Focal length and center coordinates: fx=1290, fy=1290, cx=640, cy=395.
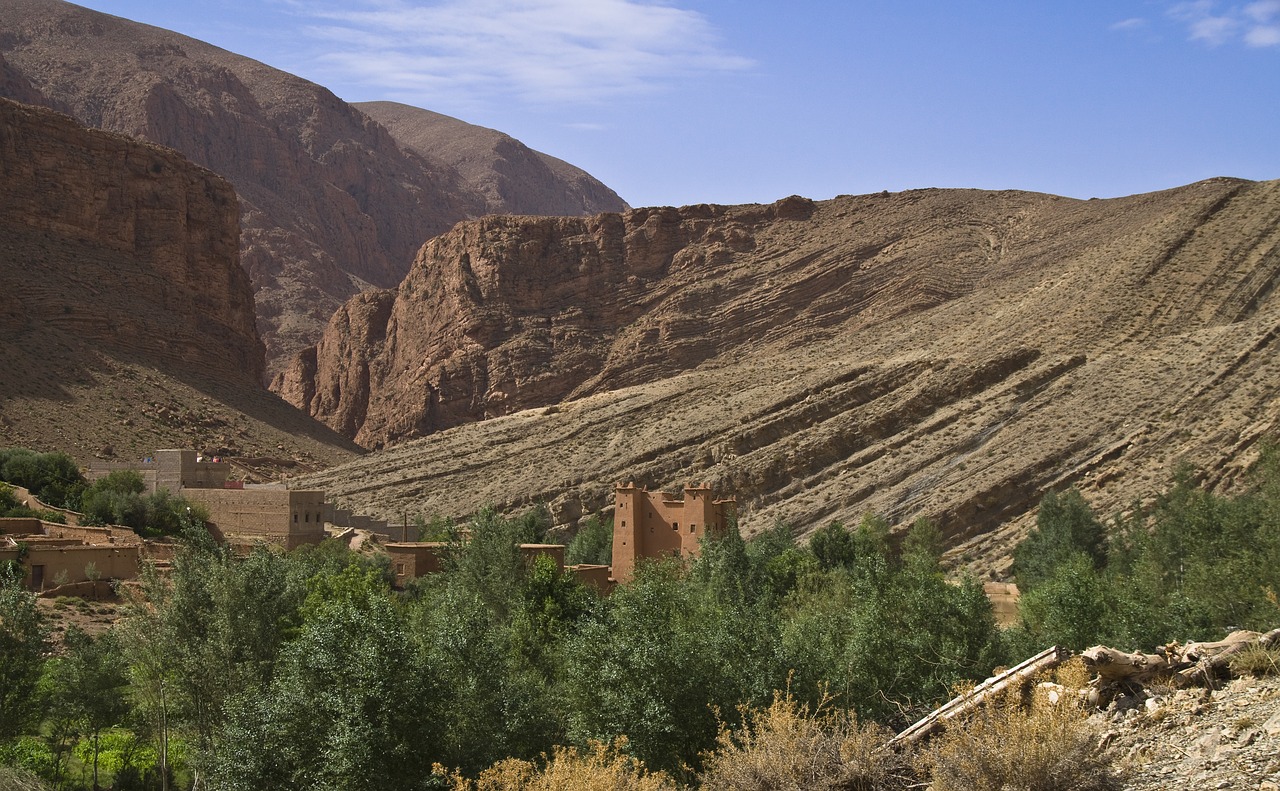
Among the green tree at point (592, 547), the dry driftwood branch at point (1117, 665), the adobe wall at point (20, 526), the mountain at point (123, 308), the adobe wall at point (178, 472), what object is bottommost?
the green tree at point (592, 547)

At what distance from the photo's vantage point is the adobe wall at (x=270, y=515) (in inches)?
1773

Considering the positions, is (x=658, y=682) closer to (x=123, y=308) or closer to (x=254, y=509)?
(x=254, y=509)

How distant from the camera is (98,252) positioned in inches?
3440

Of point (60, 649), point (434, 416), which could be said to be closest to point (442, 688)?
point (60, 649)

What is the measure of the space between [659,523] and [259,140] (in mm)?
141514

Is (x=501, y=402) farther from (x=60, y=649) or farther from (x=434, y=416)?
(x=60, y=649)

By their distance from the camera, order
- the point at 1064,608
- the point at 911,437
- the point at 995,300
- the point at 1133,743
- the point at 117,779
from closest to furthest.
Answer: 1. the point at 1133,743
2. the point at 117,779
3. the point at 1064,608
4. the point at 911,437
5. the point at 995,300

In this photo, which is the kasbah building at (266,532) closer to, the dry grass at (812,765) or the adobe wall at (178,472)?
the adobe wall at (178,472)

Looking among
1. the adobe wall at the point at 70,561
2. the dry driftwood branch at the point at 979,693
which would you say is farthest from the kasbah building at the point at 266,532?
the dry driftwood branch at the point at 979,693

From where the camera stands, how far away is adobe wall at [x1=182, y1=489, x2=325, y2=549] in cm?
4503

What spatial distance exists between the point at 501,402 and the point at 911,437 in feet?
137

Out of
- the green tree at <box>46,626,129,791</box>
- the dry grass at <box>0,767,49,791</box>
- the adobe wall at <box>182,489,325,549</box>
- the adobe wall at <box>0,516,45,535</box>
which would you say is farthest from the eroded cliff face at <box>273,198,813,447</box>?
Answer: the dry grass at <box>0,767,49,791</box>

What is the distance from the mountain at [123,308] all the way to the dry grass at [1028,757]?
202ft

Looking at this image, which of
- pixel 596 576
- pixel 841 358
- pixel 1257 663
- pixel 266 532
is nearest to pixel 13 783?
pixel 1257 663
